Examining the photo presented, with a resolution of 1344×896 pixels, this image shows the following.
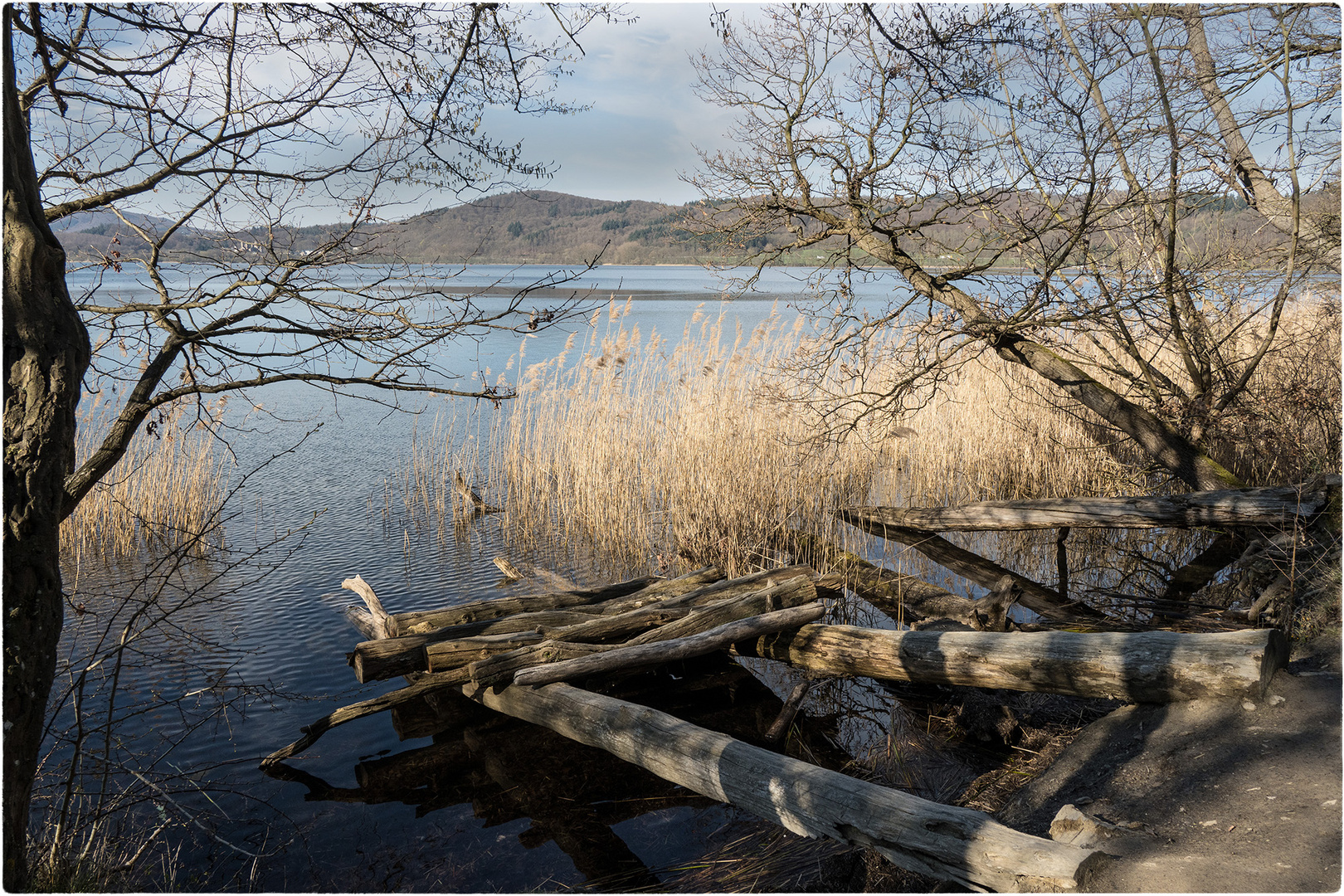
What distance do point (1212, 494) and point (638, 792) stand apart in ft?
16.4

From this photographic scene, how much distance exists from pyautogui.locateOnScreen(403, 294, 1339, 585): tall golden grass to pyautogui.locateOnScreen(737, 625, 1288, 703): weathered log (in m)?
2.68

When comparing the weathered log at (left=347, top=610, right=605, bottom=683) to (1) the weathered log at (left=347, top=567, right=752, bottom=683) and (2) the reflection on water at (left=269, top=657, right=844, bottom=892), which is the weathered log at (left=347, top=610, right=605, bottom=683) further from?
(2) the reflection on water at (left=269, top=657, right=844, bottom=892)

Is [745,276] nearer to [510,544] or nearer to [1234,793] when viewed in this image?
[510,544]

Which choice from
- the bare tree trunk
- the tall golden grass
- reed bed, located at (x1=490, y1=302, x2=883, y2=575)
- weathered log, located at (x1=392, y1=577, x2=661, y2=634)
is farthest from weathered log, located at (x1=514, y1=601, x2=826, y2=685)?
the bare tree trunk

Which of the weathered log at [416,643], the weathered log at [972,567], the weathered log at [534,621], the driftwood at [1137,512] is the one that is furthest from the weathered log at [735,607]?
the driftwood at [1137,512]

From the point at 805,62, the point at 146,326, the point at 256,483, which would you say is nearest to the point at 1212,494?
the point at 805,62

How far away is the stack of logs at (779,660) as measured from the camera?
2.86 m

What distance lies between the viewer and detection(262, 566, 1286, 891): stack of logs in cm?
286

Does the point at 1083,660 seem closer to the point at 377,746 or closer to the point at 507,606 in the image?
the point at 507,606

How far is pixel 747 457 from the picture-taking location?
7.99 meters

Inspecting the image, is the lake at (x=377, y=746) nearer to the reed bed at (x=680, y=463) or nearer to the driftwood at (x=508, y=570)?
the driftwood at (x=508, y=570)

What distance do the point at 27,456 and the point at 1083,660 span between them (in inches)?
175

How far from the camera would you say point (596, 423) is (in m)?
9.34

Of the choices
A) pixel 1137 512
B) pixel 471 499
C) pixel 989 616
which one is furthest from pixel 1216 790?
pixel 471 499
